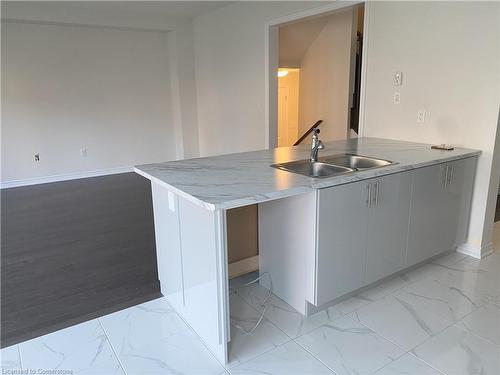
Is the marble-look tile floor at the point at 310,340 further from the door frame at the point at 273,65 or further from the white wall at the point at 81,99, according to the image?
the white wall at the point at 81,99

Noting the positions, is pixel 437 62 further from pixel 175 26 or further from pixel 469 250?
pixel 175 26

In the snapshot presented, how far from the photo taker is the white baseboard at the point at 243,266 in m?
2.70

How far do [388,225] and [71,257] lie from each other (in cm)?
249

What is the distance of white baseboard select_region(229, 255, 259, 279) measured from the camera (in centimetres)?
270

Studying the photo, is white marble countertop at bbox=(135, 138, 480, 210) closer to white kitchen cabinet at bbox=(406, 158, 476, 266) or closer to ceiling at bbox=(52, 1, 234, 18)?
white kitchen cabinet at bbox=(406, 158, 476, 266)

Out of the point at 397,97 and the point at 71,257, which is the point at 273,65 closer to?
the point at 397,97

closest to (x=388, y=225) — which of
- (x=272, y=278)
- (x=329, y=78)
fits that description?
(x=272, y=278)

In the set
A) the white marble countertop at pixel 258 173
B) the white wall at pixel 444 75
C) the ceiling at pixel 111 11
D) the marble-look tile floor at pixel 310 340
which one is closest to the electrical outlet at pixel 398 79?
the white wall at pixel 444 75

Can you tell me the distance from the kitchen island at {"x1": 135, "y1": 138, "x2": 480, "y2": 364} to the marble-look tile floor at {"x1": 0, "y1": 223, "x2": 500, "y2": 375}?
12 cm

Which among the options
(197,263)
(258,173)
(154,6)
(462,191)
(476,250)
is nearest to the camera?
(197,263)

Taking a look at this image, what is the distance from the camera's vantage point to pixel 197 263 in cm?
196

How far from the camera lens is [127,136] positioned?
20.7 feet

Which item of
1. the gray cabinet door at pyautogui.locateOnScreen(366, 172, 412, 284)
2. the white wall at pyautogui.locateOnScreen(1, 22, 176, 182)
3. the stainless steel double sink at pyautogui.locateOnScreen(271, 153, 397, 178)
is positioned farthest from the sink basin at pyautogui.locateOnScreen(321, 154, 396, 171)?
the white wall at pyautogui.locateOnScreen(1, 22, 176, 182)

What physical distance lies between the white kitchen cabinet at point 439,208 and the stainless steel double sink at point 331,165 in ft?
0.98
